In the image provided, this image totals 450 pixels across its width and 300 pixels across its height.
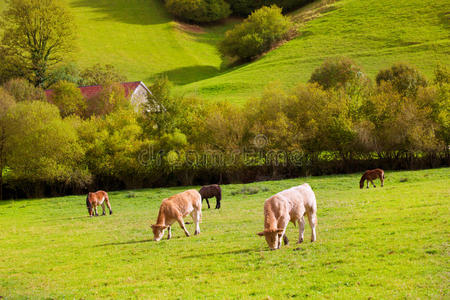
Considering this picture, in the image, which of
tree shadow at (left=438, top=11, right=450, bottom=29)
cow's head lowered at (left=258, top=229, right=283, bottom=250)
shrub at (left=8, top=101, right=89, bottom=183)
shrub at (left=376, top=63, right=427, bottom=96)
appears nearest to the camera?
cow's head lowered at (left=258, top=229, right=283, bottom=250)

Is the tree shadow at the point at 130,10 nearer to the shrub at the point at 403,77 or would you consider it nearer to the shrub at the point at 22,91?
the shrub at the point at 22,91

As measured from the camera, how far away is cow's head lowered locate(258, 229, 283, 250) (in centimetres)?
1238

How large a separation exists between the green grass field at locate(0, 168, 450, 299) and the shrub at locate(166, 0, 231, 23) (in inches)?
4287

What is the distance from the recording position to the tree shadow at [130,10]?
4697 inches

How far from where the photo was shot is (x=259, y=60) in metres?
86.9

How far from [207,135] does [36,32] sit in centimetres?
3910

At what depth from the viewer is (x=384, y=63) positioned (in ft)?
224

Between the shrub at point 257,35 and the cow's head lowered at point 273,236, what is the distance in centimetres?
8127

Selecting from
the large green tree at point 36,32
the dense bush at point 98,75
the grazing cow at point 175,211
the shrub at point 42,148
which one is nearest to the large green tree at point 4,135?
the shrub at point 42,148

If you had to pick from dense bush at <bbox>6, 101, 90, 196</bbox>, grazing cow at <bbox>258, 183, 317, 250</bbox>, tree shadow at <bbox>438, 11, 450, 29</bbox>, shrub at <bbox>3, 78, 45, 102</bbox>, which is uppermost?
tree shadow at <bbox>438, 11, 450, 29</bbox>

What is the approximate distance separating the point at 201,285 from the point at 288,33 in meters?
89.7

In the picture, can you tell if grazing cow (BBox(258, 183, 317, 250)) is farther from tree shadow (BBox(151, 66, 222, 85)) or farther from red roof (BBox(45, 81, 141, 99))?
tree shadow (BBox(151, 66, 222, 85))

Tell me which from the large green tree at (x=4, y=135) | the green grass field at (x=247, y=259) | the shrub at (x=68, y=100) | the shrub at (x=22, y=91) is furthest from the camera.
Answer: the shrub at (x=22, y=91)

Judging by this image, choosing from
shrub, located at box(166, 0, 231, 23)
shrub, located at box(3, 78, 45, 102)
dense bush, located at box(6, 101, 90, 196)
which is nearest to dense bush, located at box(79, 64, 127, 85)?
shrub, located at box(3, 78, 45, 102)
